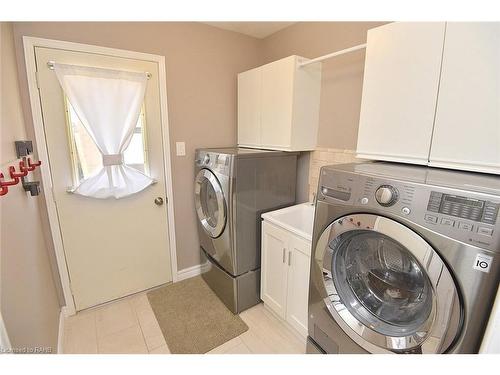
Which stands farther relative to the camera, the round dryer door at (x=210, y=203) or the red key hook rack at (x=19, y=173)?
the round dryer door at (x=210, y=203)

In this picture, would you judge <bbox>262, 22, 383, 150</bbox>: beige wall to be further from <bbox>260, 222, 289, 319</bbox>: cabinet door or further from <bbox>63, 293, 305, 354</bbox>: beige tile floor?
<bbox>63, 293, 305, 354</bbox>: beige tile floor

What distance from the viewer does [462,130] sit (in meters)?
1.03

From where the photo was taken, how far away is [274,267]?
180 cm

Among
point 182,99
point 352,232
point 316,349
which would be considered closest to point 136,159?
point 182,99

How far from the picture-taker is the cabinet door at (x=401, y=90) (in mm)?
1105

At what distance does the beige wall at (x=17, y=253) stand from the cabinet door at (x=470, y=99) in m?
1.86

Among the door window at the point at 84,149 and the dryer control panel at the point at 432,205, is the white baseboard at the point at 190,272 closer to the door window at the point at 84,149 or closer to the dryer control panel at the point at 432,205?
the door window at the point at 84,149

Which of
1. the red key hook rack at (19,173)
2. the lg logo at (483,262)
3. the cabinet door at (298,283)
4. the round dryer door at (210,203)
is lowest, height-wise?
the cabinet door at (298,283)

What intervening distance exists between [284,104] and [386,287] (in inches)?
56.7

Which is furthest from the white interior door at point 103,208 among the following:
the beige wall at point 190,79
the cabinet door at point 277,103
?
the cabinet door at point 277,103

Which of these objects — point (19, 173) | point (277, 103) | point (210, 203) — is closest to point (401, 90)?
point (277, 103)

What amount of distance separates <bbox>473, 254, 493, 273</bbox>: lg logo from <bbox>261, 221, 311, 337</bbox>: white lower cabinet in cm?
82

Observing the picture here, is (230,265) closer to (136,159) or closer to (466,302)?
(136,159)
